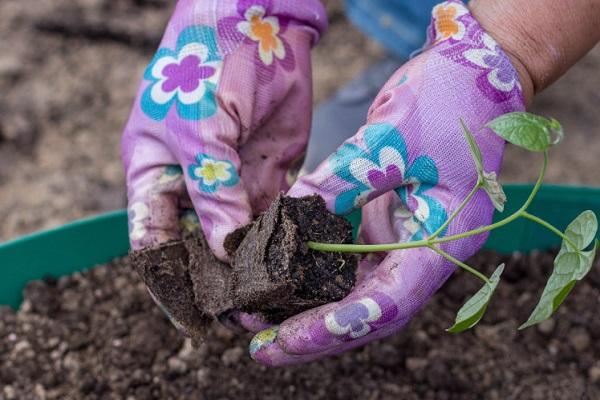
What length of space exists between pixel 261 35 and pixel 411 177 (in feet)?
1.47

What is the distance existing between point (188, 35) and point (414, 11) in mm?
1069

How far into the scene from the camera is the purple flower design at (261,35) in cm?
142

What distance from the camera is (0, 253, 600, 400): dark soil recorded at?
1544 mm

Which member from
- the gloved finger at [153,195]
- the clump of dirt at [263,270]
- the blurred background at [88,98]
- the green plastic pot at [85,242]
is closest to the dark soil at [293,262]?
the clump of dirt at [263,270]

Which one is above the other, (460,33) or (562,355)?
(460,33)

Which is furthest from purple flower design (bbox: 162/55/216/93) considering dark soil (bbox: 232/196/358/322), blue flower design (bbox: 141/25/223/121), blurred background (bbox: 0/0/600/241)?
blurred background (bbox: 0/0/600/241)

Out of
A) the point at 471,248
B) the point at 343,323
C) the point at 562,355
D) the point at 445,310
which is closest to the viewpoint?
the point at 343,323

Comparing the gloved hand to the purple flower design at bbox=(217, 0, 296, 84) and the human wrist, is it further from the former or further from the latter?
the human wrist

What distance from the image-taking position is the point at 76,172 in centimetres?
236

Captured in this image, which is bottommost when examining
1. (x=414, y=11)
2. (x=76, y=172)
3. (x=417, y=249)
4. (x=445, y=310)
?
(x=76, y=172)

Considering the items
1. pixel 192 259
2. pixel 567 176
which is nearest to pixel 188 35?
pixel 192 259

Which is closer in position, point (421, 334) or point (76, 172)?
point (421, 334)

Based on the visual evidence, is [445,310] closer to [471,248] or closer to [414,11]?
[471,248]

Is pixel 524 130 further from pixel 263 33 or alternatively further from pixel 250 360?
pixel 250 360
